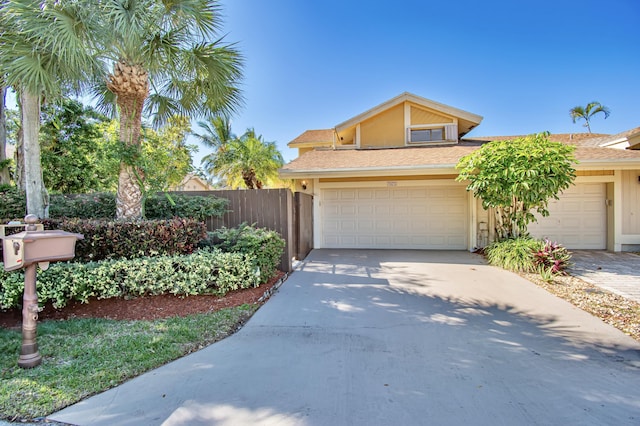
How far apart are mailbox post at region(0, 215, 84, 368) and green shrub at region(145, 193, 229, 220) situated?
3.25 m

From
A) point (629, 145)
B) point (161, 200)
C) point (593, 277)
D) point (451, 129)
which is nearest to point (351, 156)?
point (451, 129)

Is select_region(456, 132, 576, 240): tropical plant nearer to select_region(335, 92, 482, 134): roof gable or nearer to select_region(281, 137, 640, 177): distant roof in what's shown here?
select_region(281, 137, 640, 177): distant roof

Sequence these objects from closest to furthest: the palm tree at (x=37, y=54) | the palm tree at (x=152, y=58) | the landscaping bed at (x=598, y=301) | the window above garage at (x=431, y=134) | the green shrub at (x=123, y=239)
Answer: the landscaping bed at (x=598, y=301) < the palm tree at (x=37, y=54) < the palm tree at (x=152, y=58) < the green shrub at (x=123, y=239) < the window above garage at (x=431, y=134)

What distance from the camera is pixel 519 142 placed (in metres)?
6.92

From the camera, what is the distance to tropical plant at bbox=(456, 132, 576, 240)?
254 inches

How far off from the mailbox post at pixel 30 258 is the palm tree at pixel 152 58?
283 cm

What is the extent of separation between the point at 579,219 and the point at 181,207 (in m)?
11.4

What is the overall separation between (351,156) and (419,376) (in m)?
8.24

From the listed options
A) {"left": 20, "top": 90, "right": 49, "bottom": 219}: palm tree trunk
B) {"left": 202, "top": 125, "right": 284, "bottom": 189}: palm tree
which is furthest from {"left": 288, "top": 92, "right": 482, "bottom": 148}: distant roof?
{"left": 20, "top": 90, "right": 49, "bottom": 219}: palm tree trunk

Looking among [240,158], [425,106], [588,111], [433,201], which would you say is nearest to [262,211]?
[433,201]

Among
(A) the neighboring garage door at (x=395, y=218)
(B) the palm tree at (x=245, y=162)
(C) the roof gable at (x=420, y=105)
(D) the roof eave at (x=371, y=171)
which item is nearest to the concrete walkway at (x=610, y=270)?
(A) the neighboring garage door at (x=395, y=218)

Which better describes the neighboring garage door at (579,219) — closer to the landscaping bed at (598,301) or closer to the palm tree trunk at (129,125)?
the landscaping bed at (598,301)

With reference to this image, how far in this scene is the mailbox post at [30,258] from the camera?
2.65m

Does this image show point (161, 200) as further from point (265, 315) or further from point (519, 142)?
point (519, 142)
